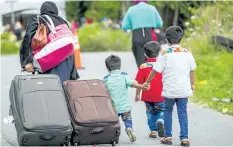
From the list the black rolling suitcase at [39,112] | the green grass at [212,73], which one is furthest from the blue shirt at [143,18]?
the black rolling suitcase at [39,112]

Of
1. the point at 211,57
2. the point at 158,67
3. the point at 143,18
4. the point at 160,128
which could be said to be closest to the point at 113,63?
the point at 158,67

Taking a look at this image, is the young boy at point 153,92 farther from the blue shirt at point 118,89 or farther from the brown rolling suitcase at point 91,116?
the brown rolling suitcase at point 91,116

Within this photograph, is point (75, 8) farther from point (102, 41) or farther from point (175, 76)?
point (175, 76)

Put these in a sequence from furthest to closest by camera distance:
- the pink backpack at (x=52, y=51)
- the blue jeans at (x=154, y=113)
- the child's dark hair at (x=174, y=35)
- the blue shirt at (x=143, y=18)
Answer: the blue shirt at (x=143, y=18) < the blue jeans at (x=154, y=113) < the pink backpack at (x=52, y=51) < the child's dark hair at (x=174, y=35)

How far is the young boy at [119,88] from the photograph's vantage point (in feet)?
27.9

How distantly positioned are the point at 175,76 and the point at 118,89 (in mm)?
689

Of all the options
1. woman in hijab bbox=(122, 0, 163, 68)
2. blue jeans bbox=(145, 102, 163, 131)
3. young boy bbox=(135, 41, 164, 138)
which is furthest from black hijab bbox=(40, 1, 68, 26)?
woman in hijab bbox=(122, 0, 163, 68)

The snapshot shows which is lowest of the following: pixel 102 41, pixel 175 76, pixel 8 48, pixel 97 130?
pixel 8 48

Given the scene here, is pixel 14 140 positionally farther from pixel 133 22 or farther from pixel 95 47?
pixel 95 47

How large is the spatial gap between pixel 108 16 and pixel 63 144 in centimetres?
4883

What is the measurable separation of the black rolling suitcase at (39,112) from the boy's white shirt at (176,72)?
1221 millimetres

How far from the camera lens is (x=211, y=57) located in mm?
17156

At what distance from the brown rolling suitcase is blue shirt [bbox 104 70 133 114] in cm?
25

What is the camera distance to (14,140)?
881cm
